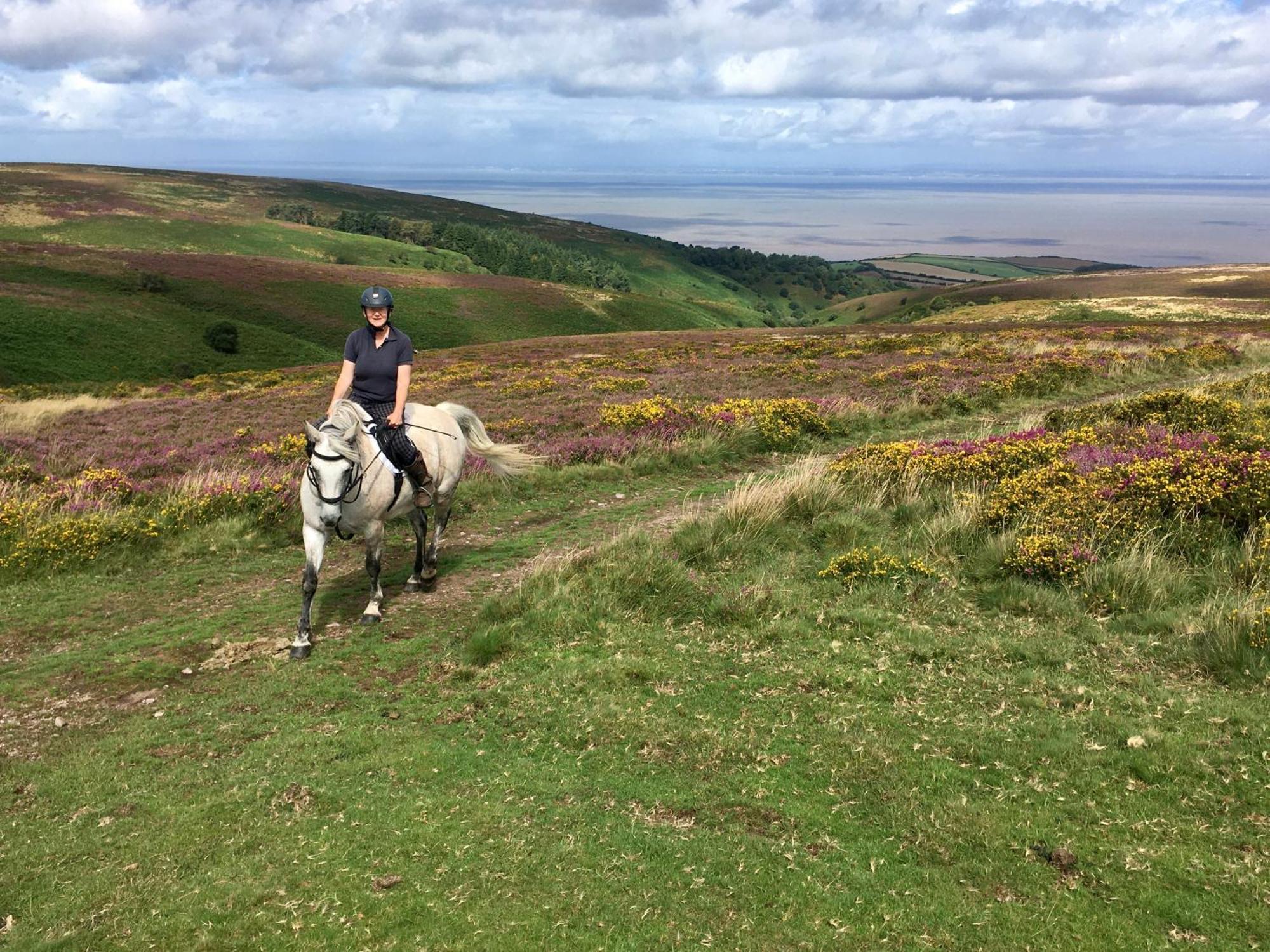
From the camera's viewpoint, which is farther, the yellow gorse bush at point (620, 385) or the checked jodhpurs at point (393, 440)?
the yellow gorse bush at point (620, 385)

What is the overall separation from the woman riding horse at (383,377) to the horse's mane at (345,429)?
616mm

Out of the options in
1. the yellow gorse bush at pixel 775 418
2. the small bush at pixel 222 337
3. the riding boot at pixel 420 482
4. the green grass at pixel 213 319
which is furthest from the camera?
the small bush at pixel 222 337

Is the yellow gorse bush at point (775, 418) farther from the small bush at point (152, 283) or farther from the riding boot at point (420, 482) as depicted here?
the small bush at point (152, 283)

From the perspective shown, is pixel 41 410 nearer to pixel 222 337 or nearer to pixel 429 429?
pixel 429 429

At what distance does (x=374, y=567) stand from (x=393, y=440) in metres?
1.72

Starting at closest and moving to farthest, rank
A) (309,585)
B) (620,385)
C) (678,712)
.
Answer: (678,712), (309,585), (620,385)

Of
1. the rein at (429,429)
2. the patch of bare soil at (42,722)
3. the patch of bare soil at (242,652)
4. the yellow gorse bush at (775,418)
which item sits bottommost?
the patch of bare soil at (42,722)

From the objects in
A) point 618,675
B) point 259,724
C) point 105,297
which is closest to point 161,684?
point 259,724

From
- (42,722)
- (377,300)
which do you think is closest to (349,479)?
(377,300)

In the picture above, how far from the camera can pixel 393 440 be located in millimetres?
9797

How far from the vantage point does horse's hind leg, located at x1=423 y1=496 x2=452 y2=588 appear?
1121 cm

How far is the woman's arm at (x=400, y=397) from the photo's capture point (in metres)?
9.63

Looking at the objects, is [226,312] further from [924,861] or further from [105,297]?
[924,861]

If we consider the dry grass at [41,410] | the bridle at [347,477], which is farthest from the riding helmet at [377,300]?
the dry grass at [41,410]
